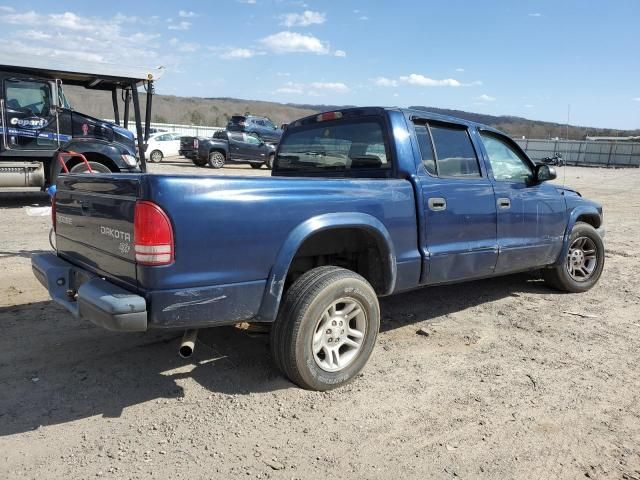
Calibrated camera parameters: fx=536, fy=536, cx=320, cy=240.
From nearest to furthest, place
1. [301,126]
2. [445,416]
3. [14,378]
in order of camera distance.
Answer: [445,416]
[14,378]
[301,126]

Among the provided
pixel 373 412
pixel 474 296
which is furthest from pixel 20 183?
pixel 373 412

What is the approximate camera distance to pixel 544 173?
529cm

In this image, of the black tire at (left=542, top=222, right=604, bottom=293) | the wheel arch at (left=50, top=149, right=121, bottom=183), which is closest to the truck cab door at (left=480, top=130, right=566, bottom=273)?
the black tire at (left=542, top=222, right=604, bottom=293)

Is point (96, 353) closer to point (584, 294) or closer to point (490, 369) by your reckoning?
point (490, 369)

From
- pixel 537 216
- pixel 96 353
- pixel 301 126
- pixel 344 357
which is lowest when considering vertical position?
pixel 96 353

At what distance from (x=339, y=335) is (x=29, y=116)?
9907 millimetres

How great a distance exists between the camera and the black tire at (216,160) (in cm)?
2286

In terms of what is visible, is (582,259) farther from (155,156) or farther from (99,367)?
(155,156)

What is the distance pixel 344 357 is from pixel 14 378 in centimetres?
223

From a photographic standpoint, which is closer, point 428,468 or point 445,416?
point 428,468

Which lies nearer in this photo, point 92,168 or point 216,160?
point 92,168

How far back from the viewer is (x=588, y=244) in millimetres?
6156

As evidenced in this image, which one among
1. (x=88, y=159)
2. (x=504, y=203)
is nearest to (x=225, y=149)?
(x=88, y=159)

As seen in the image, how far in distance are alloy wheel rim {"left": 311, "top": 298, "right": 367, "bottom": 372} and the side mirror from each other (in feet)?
8.91
